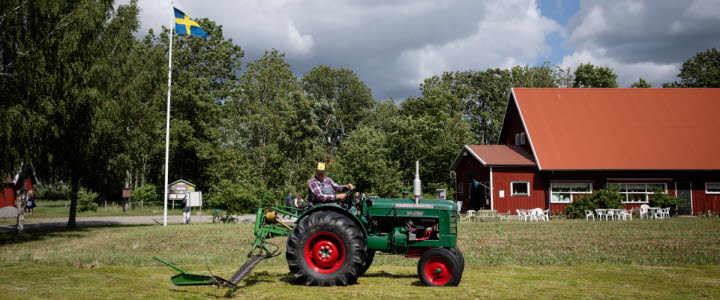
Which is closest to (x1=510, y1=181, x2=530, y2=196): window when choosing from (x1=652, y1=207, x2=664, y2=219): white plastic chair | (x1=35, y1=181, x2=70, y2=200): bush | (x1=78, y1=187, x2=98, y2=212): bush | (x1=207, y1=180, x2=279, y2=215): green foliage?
(x1=652, y1=207, x2=664, y2=219): white plastic chair

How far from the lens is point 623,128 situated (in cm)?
3456

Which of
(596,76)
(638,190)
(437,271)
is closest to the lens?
(437,271)

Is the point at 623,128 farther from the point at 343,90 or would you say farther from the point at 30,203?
the point at 30,203

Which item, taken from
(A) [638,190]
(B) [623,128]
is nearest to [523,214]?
(A) [638,190]

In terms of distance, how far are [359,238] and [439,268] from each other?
3.96 ft

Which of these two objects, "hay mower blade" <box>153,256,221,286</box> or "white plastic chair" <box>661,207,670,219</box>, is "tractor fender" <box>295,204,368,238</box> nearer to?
"hay mower blade" <box>153,256,221,286</box>

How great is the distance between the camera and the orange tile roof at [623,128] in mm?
32438

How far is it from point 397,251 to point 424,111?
143 ft

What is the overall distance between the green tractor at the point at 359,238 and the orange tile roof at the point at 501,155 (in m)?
24.5

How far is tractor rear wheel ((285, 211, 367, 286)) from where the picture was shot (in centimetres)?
819

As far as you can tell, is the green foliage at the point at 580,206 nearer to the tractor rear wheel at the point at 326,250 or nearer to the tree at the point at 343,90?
the tractor rear wheel at the point at 326,250

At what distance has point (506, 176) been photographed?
3297 centimetres

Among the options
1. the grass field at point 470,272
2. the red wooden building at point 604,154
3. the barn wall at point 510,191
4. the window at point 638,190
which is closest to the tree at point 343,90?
the red wooden building at point 604,154

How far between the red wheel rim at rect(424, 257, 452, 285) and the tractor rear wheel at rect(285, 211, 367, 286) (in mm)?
928
